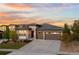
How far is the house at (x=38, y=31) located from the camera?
12.7 feet

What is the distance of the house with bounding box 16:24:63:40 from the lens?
12.7 feet

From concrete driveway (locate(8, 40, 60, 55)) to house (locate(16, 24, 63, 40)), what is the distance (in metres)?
0.08

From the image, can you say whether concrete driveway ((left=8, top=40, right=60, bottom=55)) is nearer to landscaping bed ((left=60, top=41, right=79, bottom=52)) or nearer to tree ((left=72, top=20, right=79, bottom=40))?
landscaping bed ((left=60, top=41, right=79, bottom=52))

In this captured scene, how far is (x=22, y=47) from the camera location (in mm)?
3908

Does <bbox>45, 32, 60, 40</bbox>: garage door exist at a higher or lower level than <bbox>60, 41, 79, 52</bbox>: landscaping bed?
higher

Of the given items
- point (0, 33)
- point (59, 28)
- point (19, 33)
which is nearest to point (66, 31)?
point (59, 28)

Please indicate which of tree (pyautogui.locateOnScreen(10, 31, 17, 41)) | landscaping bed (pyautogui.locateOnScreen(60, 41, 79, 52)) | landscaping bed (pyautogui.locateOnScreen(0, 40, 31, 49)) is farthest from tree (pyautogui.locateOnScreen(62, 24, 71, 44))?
tree (pyautogui.locateOnScreen(10, 31, 17, 41))

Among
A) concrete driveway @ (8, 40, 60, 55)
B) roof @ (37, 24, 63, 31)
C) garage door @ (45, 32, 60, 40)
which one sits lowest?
concrete driveway @ (8, 40, 60, 55)

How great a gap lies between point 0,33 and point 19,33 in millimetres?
285

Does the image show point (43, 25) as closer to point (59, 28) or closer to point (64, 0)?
point (59, 28)

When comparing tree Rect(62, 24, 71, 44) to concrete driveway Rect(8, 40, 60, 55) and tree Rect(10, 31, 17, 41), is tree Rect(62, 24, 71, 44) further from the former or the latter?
tree Rect(10, 31, 17, 41)

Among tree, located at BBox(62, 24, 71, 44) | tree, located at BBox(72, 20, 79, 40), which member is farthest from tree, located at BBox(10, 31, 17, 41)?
tree, located at BBox(72, 20, 79, 40)
